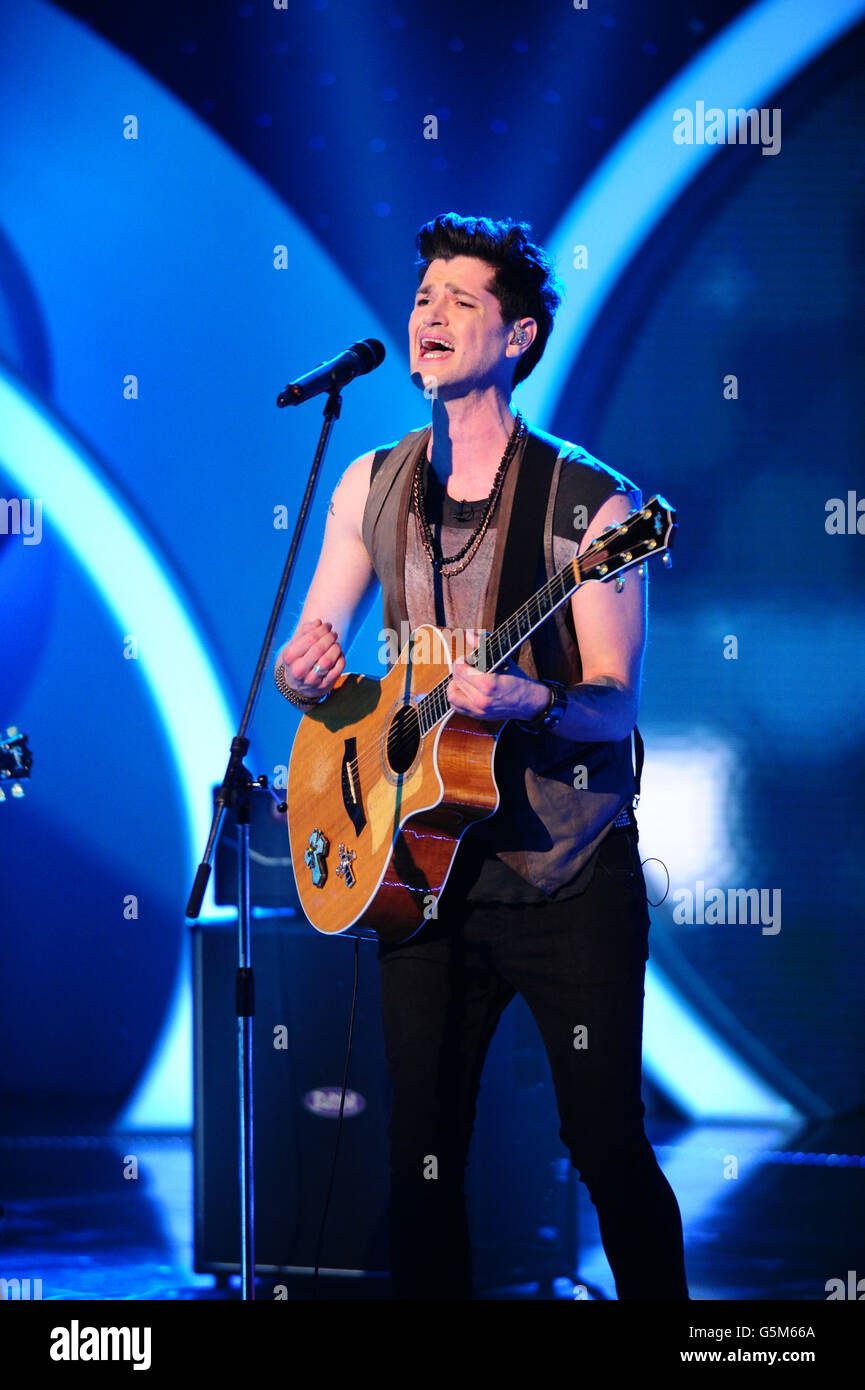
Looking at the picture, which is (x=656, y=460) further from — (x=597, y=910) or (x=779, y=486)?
Result: (x=597, y=910)

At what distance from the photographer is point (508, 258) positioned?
2.88 m

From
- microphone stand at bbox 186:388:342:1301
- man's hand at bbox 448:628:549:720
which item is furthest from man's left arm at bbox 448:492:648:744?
microphone stand at bbox 186:388:342:1301

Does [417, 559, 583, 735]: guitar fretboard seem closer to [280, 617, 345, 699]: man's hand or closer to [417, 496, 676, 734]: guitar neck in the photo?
[417, 496, 676, 734]: guitar neck

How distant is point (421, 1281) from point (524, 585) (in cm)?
137

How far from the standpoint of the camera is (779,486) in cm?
517

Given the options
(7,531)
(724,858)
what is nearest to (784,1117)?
(724,858)

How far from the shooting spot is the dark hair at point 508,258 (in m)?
2.88

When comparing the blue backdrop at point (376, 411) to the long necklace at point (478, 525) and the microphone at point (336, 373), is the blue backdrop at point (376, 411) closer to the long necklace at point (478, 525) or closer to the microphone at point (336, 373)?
the microphone at point (336, 373)

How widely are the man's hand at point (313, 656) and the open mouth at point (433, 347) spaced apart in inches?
23.6

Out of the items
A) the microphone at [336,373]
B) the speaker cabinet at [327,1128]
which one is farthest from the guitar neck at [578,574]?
the speaker cabinet at [327,1128]

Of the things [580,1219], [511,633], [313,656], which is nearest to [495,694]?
[511,633]

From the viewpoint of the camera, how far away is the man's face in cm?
282

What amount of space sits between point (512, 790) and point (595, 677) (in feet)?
0.90

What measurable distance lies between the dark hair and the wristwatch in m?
0.90
